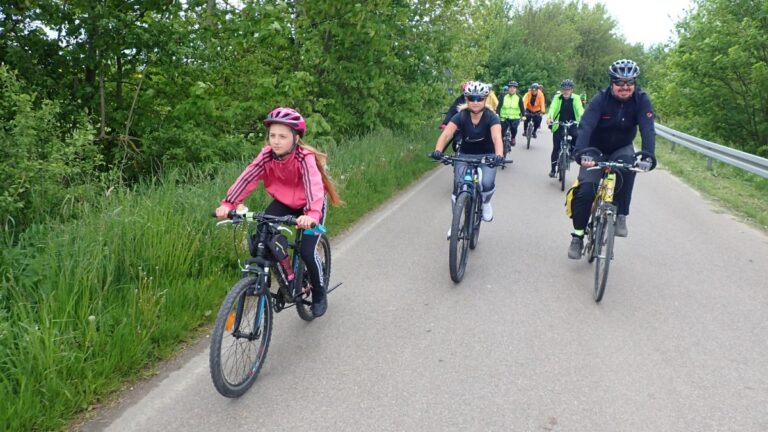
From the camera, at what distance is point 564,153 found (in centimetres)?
1139

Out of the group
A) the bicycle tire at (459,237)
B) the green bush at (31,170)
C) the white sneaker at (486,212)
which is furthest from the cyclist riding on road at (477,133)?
the green bush at (31,170)

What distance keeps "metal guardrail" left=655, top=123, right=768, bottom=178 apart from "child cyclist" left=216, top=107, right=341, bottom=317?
9634mm

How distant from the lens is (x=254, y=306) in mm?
3611

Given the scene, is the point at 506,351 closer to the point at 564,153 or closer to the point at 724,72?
the point at 564,153

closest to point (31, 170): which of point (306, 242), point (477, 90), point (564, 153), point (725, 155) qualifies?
point (306, 242)

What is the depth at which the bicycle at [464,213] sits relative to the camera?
5.49 metres

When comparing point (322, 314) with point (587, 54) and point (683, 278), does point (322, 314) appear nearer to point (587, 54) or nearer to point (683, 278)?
point (683, 278)

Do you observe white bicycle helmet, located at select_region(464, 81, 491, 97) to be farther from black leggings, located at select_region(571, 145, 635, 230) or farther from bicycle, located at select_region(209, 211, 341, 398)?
bicycle, located at select_region(209, 211, 341, 398)

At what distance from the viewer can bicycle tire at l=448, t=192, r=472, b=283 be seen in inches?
215

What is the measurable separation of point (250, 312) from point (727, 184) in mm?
12045

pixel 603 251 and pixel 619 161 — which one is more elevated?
pixel 619 161

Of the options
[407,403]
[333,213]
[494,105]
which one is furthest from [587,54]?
[407,403]

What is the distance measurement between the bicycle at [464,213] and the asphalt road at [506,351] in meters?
0.23

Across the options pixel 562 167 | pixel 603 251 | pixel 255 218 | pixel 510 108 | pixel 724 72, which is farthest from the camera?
pixel 724 72
